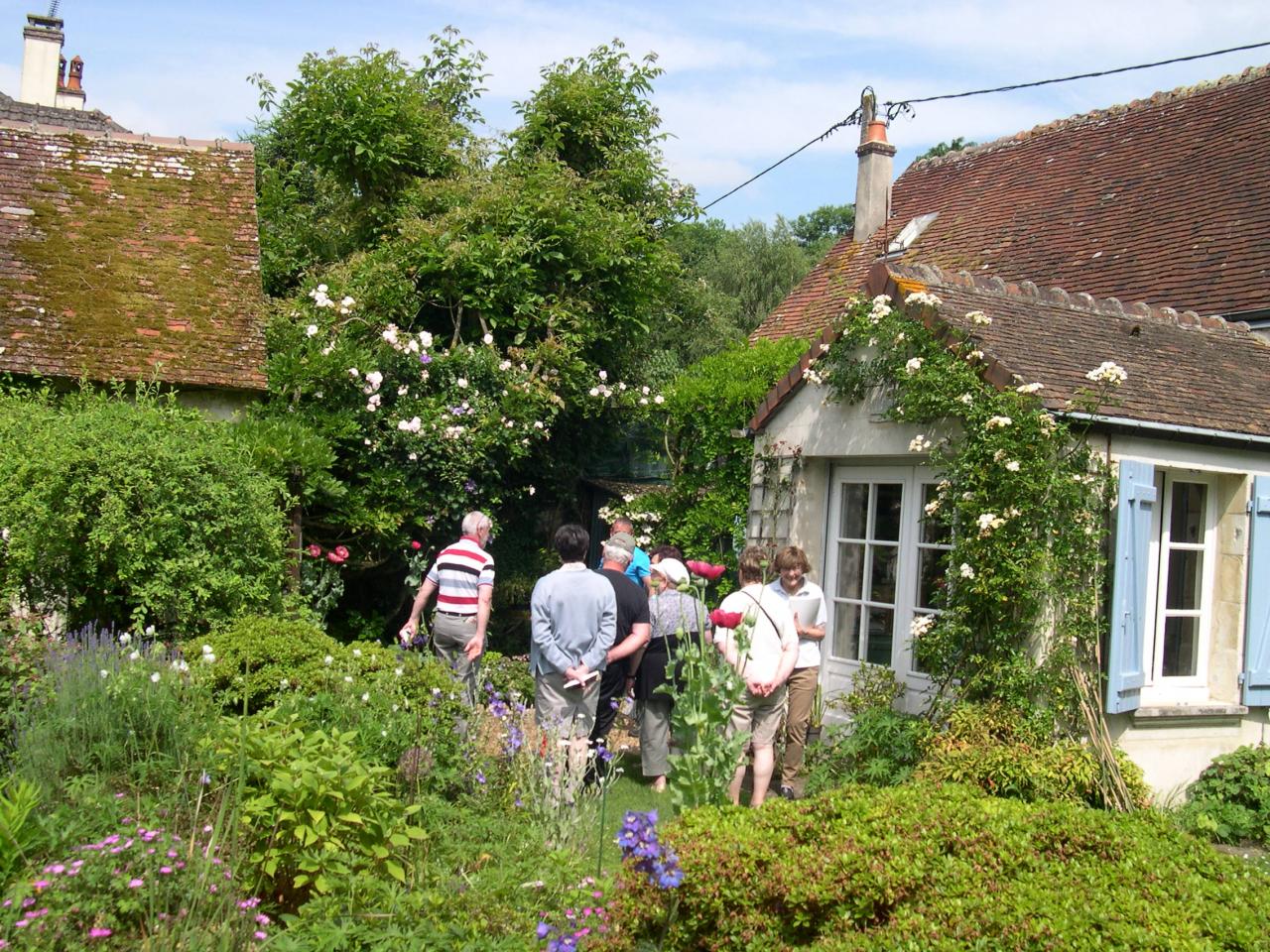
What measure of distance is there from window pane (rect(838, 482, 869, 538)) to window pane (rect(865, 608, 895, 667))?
1.93 feet

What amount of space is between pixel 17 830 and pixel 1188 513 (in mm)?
7017

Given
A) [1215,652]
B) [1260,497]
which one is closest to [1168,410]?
[1260,497]

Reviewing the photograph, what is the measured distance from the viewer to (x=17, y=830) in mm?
4035

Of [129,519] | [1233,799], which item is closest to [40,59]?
[129,519]

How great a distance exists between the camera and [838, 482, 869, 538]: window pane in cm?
840

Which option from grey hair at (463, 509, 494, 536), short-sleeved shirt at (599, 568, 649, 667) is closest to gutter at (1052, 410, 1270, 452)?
short-sleeved shirt at (599, 568, 649, 667)

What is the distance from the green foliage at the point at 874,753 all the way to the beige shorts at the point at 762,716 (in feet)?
2.41

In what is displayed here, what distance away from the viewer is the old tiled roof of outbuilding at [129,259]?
987cm

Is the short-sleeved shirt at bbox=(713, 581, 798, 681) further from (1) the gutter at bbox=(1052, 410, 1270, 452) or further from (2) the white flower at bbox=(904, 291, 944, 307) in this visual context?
(2) the white flower at bbox=(904, 291, 944, 307)

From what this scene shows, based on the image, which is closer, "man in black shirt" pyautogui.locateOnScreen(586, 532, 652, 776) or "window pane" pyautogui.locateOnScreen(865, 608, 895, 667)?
"man in black shirt" pyautogui.locateOnScreen(586, 532, 652, 776)

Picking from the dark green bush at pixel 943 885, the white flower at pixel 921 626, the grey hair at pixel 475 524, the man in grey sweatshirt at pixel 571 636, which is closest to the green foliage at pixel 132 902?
the dark green bush at pixel 943 885

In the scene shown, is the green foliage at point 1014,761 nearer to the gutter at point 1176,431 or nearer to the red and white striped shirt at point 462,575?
the gutter at point 1176,431

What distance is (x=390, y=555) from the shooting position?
38.5ft

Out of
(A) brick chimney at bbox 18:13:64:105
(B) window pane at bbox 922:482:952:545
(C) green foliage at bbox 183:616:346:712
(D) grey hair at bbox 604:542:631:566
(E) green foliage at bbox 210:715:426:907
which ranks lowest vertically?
(E) green foliage at bbox 210:715:426:907
